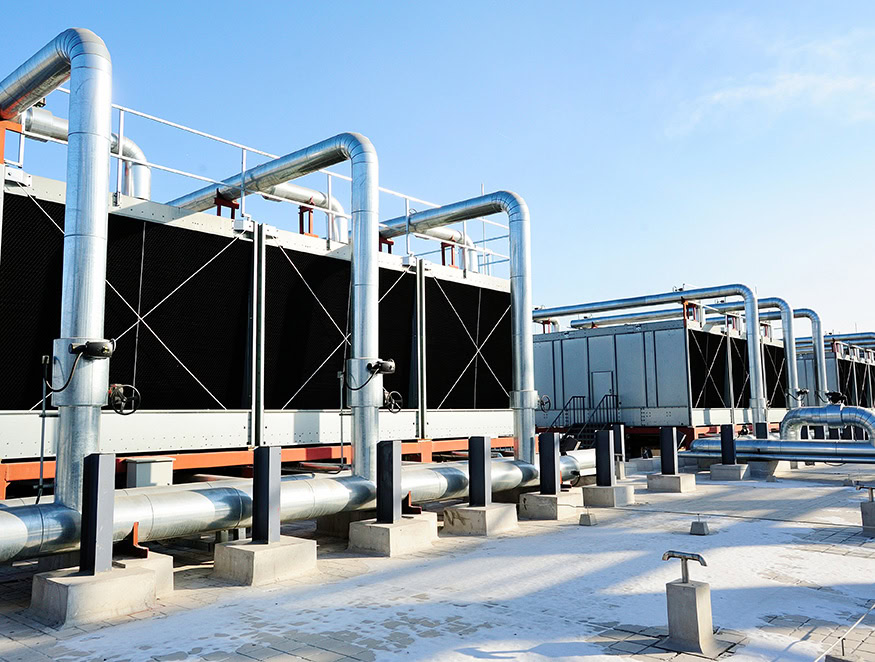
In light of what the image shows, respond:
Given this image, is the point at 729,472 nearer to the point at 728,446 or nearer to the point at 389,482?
the point at 728,446

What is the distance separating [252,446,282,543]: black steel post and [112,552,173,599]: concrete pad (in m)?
1.23

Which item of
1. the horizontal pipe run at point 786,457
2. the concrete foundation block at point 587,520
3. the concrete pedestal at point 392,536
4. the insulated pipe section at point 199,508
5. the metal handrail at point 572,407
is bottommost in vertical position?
the concrete foundation block at point 587,520

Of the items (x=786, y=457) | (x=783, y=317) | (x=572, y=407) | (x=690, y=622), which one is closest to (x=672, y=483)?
(x=786, y=457)

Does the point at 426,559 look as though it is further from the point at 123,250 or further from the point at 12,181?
the point at 12,181

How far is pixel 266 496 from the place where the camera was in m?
8.95

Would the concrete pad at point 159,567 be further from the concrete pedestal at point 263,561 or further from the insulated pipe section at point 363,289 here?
the insulated pipe section at point 363,289

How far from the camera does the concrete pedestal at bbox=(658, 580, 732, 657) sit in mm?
5863

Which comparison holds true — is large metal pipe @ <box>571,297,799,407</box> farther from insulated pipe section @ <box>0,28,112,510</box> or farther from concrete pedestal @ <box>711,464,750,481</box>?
insulated pipe section @ <box>0,28,112,510</box>

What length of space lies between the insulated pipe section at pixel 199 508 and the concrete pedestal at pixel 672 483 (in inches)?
320

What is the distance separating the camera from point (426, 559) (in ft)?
32.7

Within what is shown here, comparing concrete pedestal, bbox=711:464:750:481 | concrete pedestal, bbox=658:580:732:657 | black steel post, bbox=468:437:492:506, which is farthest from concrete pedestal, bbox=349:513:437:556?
concrete pedestal, bbox=711:464:750:481

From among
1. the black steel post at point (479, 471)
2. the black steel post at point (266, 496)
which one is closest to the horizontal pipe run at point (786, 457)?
the black steel post at point (479, 471)

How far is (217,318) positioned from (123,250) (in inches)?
77.7

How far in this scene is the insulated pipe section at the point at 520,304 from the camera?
14945 millimetres
